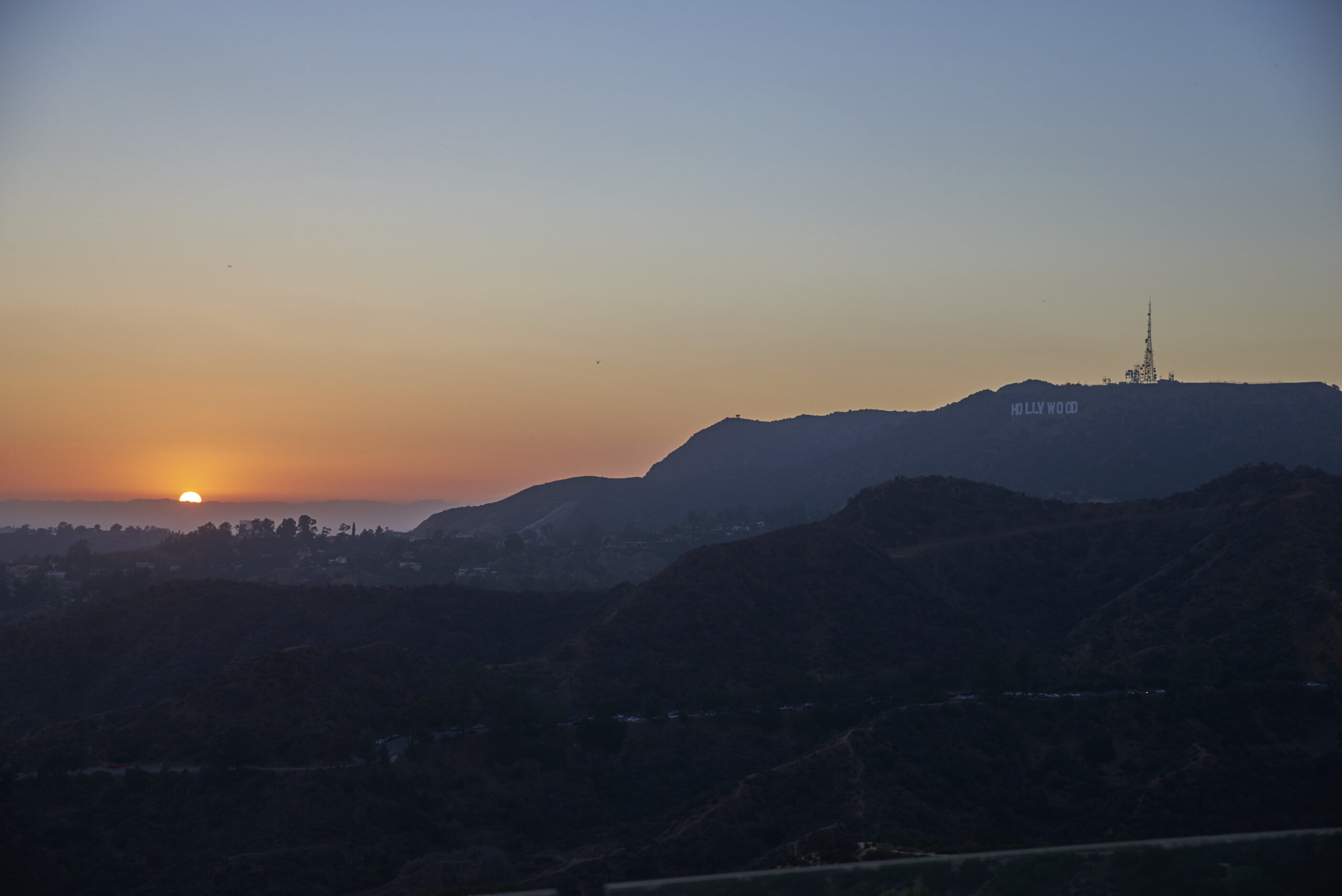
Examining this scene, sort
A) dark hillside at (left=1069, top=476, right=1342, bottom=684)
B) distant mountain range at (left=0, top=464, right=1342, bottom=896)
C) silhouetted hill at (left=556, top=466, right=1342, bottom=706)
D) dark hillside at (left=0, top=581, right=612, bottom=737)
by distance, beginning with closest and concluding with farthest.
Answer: distant mountain range at (left=0, top=464, right=1342, bottom=896), dark hillside at (left=1069, top=476, right=1342, bottom=684), silhouetted hill at (left=556, top=466, right=1342, bottom=706), dark hillside at (left=0, top=581, right=612, bottom=737)

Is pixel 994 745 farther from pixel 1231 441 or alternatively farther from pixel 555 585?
pixel 1231 441

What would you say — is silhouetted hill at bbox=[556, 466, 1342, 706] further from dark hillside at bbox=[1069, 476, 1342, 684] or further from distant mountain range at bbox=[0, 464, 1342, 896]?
distant mountain range at bbox=[0, 464, 1342, 896]

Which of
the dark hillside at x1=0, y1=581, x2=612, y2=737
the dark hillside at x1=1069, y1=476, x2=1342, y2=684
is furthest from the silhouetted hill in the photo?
the dark hillside at x1=0, y1=581, x2=612, y2=737

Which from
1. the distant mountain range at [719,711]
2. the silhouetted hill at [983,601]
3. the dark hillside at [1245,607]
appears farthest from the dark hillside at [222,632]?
the dark hillside at [1245,607]

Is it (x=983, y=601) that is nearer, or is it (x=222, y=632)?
(x=983, y=601)

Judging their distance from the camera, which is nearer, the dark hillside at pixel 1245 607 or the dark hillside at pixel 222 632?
the dark hillside at pixel 1245 607

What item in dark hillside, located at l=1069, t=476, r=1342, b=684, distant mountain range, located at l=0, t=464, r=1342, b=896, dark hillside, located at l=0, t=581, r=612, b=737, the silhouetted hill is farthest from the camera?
dark hillside, located at l=0, t=581, r=612, b=737

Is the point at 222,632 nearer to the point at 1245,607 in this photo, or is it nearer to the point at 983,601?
the point at 983,601

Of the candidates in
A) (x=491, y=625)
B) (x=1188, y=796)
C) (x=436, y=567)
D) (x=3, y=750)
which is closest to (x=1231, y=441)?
(x=436, y=567)

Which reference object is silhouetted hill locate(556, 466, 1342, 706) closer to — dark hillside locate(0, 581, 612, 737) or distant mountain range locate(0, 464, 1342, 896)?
distant mountain range locate(0, 464, 1342, 896)

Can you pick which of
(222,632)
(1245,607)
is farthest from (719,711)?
(222,632)

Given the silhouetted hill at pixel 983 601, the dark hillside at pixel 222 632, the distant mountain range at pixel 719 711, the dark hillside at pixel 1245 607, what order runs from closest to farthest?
the distant mountain range at pixel 719 711 < the dark hillside at pixel 1245 607 < the silhouetted hill at pixel 983 601 < the dark hillside at pixel 222 632

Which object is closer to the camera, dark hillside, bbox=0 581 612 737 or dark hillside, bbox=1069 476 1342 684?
dark hillside, bbox=1069 476 1342 684

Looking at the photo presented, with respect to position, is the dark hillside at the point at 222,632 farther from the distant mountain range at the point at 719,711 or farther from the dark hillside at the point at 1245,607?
the dark hillside at the point at 1245,607
